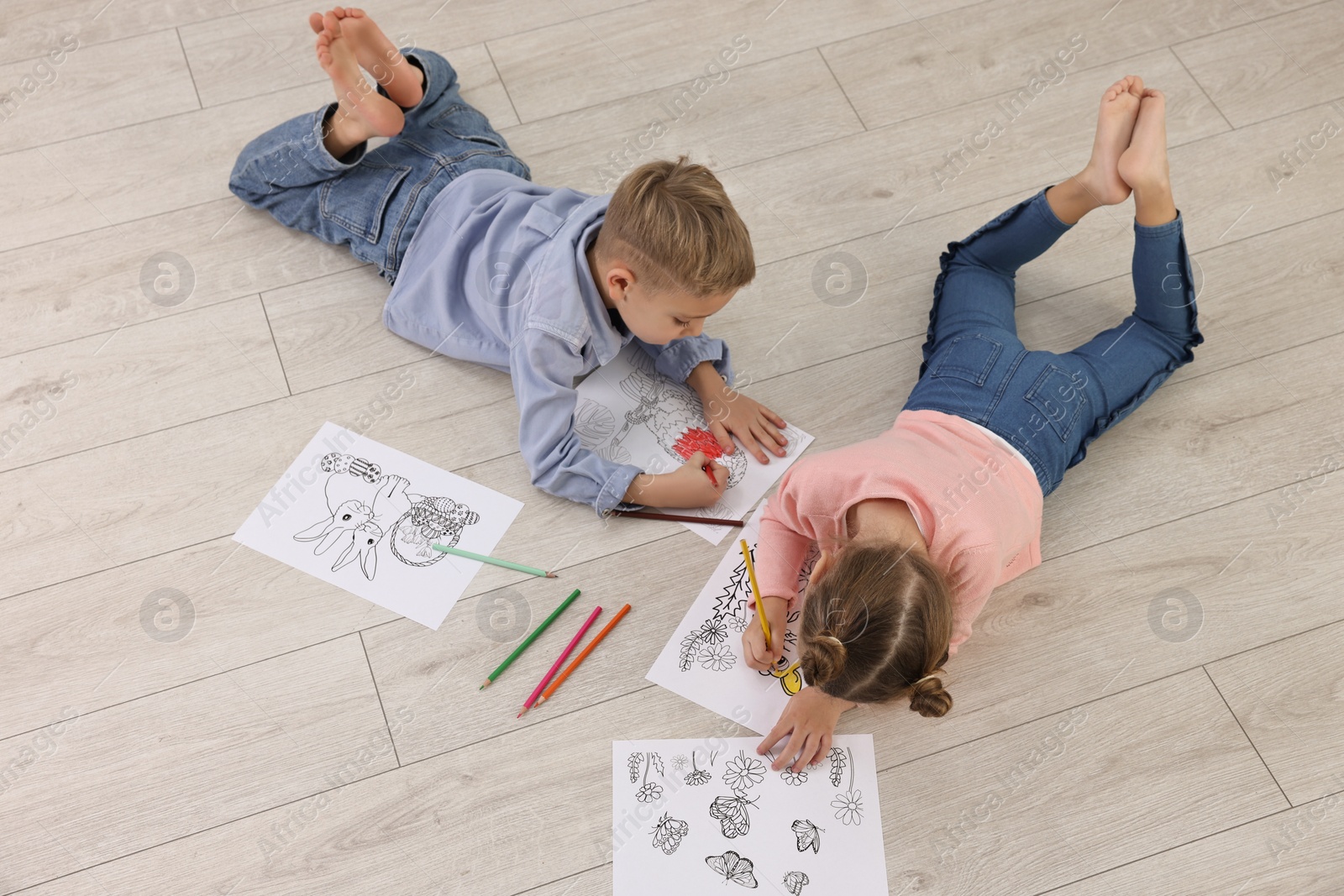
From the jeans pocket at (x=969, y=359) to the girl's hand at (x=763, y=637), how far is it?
0.40m

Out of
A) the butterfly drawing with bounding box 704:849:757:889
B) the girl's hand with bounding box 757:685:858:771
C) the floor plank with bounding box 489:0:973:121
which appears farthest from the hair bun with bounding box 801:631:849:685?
the floor plank with bounding box 489:0:973:121

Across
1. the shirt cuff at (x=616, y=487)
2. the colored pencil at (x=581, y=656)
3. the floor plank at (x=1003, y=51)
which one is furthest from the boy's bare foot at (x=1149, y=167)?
the colored pencil at (x=581, y=656)

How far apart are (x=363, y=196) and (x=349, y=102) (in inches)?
5.4

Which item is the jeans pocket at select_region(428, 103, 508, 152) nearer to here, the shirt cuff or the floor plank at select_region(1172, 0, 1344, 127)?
the shirt cuff

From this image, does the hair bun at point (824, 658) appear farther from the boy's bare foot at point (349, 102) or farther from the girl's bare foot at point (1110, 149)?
the boy's bare foot at point (349, 102)

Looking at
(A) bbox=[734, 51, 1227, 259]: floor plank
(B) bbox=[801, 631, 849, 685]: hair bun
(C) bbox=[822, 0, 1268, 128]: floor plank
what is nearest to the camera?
(B) bbox=[801, 631, 849, 685]: hair bun

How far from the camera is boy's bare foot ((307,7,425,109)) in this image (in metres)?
1.37

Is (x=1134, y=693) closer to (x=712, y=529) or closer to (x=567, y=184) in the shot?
(x=712, y=529)

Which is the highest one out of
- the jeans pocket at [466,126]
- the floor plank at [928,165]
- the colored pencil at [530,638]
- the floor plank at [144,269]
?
the jeans pocket at [466,126]

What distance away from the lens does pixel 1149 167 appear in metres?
1.33

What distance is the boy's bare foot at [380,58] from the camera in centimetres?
137

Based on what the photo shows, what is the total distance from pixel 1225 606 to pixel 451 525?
42.4 inches

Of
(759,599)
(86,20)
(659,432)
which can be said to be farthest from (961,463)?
(86,20)

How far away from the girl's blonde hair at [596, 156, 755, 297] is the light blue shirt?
0.11 meters
